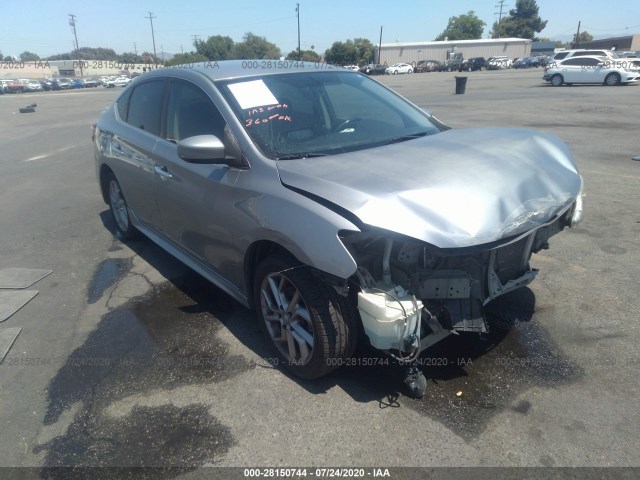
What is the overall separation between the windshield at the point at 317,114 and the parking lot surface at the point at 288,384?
0.97m

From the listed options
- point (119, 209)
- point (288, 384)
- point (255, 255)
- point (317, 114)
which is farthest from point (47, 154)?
point (288, 384)

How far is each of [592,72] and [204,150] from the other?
28842 millimetres

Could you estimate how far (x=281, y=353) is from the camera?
10.2 ft

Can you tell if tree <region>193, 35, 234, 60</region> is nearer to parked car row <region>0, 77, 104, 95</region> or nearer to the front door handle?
parked car row <region>0, 77, 104, 95</region>

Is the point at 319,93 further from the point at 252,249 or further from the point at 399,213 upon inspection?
the point at 399,213

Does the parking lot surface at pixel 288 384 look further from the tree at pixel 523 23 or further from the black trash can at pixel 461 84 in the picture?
the tree at pixel 523 23

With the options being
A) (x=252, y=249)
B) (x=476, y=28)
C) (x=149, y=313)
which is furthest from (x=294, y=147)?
(x=476, y=28)

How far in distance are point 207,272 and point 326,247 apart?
1.59m

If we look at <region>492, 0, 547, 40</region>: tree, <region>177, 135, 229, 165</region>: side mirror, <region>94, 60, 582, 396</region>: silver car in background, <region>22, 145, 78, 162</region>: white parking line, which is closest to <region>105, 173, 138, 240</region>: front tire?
<region>94, 60, 582, 396</region>: silver car in background

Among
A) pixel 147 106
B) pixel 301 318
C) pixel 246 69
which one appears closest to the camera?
pixel 301 318

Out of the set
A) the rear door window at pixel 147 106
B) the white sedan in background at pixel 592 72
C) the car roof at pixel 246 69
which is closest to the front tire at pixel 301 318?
the car roof at pixel 246 69

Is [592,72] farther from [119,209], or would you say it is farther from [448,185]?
[448,185]

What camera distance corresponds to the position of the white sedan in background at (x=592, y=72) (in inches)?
991

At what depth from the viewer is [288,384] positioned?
9.71ft
